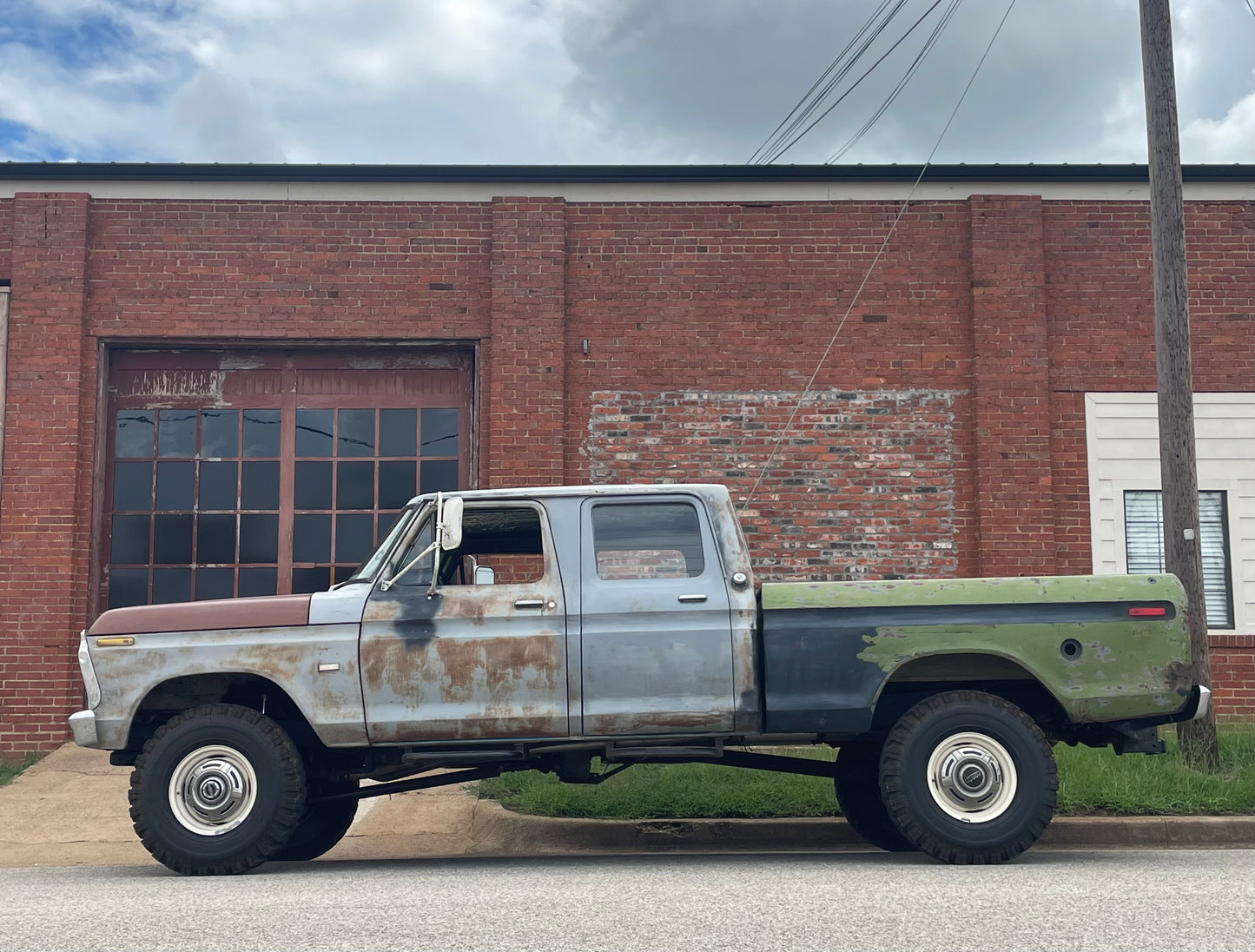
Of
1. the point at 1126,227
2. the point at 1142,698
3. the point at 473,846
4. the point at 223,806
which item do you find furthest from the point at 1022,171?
the point at 223,806

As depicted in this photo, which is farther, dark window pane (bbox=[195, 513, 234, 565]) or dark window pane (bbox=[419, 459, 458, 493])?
dark window pane (bbox=[419, 459, 458, 493])

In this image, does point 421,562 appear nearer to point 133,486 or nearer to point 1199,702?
point 1199,702

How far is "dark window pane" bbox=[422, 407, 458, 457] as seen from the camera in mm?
13492

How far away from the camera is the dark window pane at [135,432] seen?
530 inches

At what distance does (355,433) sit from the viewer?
1351cm

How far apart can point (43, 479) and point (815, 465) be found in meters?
7.41

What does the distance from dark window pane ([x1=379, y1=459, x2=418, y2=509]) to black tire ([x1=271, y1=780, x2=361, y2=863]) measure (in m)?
5.16

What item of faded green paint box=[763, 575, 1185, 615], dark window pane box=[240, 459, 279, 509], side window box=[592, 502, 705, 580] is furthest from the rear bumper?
dark window pane box=[240, 459, 279, 509]

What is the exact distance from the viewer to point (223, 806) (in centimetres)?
721

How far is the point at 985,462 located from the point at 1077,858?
19.6 feet

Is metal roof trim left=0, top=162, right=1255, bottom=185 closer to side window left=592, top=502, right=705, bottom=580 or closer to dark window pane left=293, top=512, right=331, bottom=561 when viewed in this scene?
dark window pane left=293, top=512, right=331, bottom=561

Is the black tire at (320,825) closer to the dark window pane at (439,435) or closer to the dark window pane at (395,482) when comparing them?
the dark window pane at (395,482)

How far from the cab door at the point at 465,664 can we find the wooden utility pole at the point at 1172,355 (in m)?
4.94

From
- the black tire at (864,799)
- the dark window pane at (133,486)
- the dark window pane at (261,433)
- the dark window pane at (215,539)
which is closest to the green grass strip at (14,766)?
the dark window pane at (215,539)
